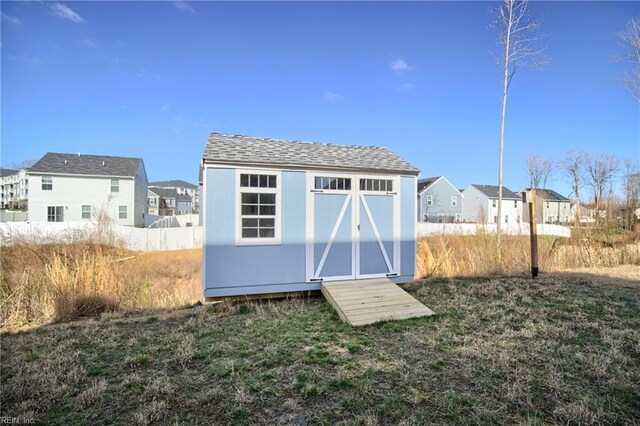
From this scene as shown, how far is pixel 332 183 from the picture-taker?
271 inches

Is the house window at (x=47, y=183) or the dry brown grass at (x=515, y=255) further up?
the house window at (x=47, y=183)

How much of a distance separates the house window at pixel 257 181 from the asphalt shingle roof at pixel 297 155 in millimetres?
279

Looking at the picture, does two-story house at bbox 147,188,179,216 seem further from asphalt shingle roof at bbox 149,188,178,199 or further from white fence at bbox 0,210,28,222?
white fence at bbox 0,210,28,222

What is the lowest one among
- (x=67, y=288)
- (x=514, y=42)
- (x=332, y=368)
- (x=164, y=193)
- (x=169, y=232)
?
(x=332, y=368)

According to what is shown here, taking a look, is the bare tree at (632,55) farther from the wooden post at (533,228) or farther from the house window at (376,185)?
the house window at (376,185)

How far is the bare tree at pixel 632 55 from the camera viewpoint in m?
9.98

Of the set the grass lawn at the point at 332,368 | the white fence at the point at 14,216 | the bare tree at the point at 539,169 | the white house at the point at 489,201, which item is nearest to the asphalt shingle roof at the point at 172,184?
the white fence at the point at 14,216

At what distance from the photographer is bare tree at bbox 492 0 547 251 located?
12047mm

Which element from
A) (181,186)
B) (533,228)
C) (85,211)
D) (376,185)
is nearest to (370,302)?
(376,185)

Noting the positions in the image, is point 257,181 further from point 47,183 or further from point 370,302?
point 47,183

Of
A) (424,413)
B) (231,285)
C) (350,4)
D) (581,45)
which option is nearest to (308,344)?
(424,413)

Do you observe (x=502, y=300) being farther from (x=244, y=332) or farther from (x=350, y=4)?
(x=350, y=4)

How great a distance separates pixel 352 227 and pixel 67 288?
19.5ft

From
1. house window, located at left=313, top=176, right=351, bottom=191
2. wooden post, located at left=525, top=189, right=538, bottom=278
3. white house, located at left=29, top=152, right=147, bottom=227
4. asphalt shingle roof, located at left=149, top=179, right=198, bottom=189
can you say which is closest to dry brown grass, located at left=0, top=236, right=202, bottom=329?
house window, located at left=313, top=176, right=351, bottom=191
